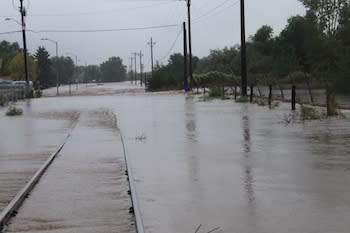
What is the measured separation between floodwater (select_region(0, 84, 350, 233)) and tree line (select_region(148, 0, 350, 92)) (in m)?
56.3

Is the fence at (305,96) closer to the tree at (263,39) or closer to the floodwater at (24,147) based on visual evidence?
the floodwater at (24,147)

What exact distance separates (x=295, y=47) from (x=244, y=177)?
89156mm

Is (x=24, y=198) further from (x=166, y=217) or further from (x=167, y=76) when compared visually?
(x=167, y=76)

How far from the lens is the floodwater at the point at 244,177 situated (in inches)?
298

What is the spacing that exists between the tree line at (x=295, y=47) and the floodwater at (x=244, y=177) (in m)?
56.3

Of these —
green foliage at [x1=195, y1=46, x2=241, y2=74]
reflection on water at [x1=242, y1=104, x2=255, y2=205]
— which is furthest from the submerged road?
green foliage at [x1=195, y1=46, x2=241, y2=74]

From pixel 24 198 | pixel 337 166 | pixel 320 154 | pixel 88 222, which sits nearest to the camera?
pixel 88 222

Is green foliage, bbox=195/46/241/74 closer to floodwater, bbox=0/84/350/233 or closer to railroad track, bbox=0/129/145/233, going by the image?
floodwater, bbox=0/84/350/233

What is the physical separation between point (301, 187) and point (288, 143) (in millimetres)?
6169

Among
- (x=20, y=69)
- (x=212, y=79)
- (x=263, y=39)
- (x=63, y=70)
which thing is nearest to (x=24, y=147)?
(x=212, y=79)

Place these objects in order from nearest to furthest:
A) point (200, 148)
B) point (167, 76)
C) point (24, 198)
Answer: point (24, 198), point (200, 148), point (167, 76)

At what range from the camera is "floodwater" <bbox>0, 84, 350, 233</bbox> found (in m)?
7.57

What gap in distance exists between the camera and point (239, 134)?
725 inches

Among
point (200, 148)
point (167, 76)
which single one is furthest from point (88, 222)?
point (167, 76)
